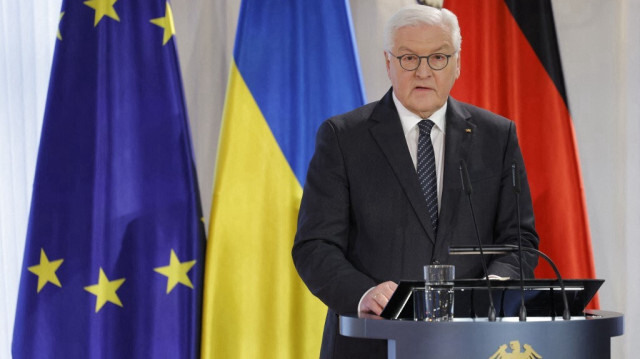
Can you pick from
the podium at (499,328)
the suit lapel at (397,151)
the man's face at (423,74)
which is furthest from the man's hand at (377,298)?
the man's face at (423,74)

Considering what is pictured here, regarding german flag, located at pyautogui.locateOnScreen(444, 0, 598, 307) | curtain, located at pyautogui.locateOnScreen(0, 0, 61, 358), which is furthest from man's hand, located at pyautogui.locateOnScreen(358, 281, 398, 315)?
curtain, located at pyautogui.locateOnScreen(0, 0, 61, 358)

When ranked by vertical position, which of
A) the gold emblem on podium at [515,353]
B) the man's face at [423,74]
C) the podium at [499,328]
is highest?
the man's face at [423,74]

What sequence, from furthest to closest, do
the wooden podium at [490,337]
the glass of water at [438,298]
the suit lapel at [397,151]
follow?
the suit lapel at [397,151] < the glass of water at [438,298] < the wooden podium at [490,337]

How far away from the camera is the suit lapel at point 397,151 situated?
2.28m

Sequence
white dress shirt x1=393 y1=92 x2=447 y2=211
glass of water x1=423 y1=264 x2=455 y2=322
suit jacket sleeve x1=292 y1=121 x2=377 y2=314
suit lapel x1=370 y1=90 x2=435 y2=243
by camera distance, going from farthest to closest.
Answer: white dress shirt x1=393 y1=92 x2=447 y2=211 < suit lapel x1=370 y1=90 x2=435 y2=243 < suit jacket sleeve x1=292 y1=121 x2=377 y2=314 < glass of water x1=423 y1=264 x2=455 y2=322

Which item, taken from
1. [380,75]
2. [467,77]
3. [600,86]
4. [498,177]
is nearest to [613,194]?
[600,86]

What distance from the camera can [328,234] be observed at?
7.61ft

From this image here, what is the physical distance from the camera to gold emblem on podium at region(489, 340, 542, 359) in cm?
158

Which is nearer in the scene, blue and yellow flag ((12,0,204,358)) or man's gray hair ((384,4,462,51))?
man's gray hair ((384,4,462,51))

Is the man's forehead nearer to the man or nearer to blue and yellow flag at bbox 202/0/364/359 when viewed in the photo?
the man

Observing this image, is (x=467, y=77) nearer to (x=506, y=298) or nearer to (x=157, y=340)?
(x=157, y=340)

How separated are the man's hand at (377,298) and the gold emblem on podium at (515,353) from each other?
311mm

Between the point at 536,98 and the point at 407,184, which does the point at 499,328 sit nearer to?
the point at 407,184

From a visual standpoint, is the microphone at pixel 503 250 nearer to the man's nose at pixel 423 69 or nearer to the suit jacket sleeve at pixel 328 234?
the suit jacket sleeve at pixel 328 234
